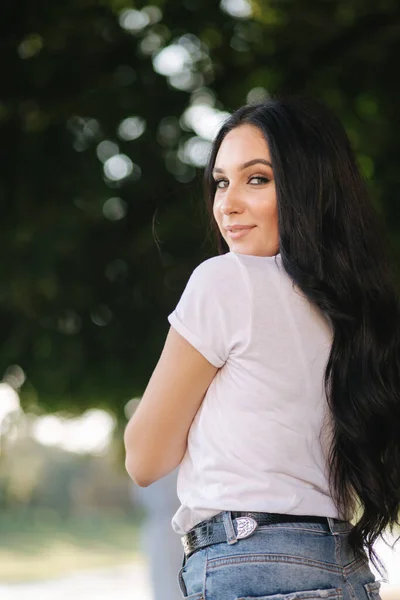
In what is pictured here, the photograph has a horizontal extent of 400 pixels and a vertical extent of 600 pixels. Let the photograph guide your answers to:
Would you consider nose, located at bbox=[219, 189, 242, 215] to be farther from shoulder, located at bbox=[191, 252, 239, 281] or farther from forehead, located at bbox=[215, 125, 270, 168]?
shoulder, located at bbox=[191, 252, 239, 281]

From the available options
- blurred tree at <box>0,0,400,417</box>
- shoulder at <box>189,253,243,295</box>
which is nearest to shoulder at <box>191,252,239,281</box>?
shoulder at <box>189,253,243,295</box>

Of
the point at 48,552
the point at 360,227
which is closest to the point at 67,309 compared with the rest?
the point at 360,227

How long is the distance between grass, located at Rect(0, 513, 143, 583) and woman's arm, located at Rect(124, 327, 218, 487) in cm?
1781

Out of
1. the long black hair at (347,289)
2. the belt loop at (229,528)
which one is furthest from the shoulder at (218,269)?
the belt loop at (229,528)

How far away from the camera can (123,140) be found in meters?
5.82

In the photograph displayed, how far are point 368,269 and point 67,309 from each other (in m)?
3.87

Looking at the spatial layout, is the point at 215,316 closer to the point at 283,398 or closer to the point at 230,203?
the point at 283,398

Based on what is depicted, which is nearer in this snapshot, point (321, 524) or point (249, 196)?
point (321, 524)

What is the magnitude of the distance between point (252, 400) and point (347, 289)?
0.32 meters

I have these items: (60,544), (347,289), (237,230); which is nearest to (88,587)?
(60,544)

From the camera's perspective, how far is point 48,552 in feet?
81.6

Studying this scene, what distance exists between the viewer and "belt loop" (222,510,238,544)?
1.90 m

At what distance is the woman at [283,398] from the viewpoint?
1.92 metres

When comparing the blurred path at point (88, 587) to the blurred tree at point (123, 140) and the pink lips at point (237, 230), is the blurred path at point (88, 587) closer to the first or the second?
the blurred tree at point (123, 140)
